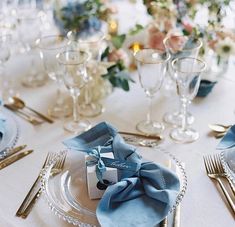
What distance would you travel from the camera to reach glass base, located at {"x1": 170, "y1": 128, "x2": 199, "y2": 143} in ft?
4.17

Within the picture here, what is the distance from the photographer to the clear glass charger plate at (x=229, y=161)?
108 centimetres

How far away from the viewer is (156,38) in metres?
1.56

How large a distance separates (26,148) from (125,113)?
333mm

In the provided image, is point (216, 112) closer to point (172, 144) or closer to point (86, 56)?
point (172, 144)

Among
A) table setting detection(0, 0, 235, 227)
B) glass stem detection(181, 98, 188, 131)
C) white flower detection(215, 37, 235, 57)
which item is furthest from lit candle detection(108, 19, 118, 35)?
glass stem detection(181, 98, 188, 131)

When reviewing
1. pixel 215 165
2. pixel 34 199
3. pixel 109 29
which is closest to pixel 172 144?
pixel 215 165

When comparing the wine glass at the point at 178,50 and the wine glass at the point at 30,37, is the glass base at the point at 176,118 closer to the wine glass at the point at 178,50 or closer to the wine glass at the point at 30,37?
the wine glass at the point at 178,50

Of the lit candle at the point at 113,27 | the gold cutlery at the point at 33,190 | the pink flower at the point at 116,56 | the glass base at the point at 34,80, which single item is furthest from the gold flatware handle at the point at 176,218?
the lit candle at the point at 113,27

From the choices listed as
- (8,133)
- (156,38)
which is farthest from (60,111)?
(156,38)

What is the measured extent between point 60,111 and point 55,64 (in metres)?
0.16

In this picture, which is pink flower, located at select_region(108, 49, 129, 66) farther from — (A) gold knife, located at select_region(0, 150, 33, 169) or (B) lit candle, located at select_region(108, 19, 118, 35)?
(A) gold knife, located at select_region(0, 150, 33, 169)

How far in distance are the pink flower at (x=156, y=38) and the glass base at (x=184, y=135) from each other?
37 centimetres

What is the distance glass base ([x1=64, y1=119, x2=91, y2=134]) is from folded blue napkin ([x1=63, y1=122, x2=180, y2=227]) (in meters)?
0.22

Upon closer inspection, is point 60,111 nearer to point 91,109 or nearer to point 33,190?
point 91,109
